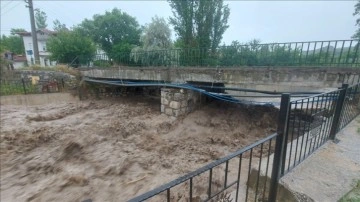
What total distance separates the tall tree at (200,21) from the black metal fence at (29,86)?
888 cm

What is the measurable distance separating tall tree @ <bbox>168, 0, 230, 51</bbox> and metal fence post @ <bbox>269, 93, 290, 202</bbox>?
1174cm

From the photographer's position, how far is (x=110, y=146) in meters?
5.97

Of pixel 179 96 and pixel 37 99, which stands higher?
pixel 179 96

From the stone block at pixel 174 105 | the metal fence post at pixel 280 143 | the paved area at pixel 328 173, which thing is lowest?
the stone block at pixel 174 105

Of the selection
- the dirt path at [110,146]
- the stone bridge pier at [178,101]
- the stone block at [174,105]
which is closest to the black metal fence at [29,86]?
the dirt path at [110,146]

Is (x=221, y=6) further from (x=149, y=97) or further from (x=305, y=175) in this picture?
(x=305, y=175)

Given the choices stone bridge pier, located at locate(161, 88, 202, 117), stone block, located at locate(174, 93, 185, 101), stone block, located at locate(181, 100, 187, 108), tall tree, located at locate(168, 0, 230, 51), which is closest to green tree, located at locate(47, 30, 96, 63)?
tall tree, located at locate(168, 0, 230, 51)

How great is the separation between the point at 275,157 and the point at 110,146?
16.9 ft

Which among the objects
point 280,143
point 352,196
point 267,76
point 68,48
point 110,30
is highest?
point 110,30

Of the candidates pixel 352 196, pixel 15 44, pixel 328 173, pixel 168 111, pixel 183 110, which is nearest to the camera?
pixel 352 196

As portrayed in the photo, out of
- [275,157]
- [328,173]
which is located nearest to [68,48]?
[275,157]

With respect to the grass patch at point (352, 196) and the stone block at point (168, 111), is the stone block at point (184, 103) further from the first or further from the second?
the grass patch at point (352, 196)

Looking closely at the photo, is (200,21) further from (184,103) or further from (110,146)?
(110,146)

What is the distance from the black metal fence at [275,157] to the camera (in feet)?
5.25
